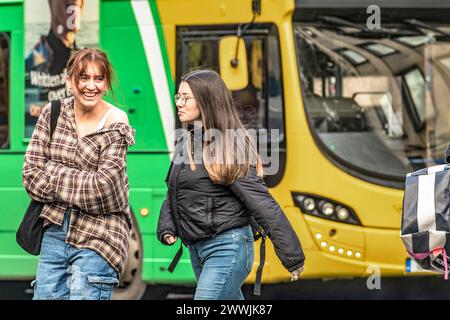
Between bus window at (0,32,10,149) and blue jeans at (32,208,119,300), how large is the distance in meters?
3.19

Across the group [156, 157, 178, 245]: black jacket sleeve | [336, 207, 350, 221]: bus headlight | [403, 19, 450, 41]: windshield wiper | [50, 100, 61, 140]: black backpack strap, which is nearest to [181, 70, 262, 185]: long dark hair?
[156, 157, 178, 245]: black jacket sleeve

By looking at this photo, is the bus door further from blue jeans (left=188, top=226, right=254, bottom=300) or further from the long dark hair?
blue jeans (left=188, top=226, right=254, bottom=300)

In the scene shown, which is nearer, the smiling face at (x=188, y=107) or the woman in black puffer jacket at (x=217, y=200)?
the woman in black puffer jacket at (x=217, y=200)

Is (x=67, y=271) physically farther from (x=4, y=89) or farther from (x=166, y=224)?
(x=4, y=89)

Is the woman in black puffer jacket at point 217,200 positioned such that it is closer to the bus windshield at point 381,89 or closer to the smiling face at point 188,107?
the smiling face at point 188,107

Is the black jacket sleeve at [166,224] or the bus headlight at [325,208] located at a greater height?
the black jacket sleeve at [166,224]

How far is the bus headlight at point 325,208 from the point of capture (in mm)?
6945

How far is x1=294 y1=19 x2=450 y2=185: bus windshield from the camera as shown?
712 centimetres

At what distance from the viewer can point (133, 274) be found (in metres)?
7.34

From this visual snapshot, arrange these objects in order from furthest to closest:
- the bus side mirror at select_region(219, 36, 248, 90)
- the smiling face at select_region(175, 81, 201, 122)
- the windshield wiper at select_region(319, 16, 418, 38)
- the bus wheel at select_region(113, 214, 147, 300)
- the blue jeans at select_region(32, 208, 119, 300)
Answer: the bus wheel at select_region(113, 214, 147, 300)
the windshield wiper at select_region(319, 16, 418, 38)
the bus side mirror at select_region(219, 36, 248, 90)
the smiling face at select_region(175, 81, 201, 122)
the blue jeans at select_region(32, 208, 119, 300)

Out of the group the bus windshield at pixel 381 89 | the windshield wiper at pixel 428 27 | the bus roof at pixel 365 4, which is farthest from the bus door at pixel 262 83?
the windshield wiper at pixel 428 27

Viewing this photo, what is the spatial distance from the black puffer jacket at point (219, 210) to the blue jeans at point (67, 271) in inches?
16.2

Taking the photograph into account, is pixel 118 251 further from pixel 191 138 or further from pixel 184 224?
pixel 191 138

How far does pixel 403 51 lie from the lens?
716 centimetres
